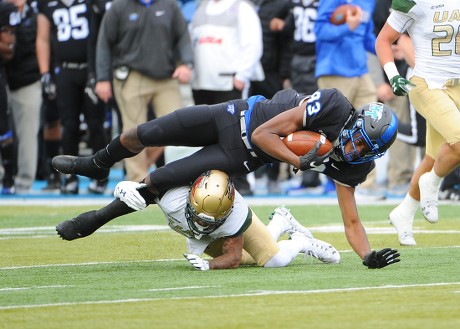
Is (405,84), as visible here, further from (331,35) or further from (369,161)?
(331,35)

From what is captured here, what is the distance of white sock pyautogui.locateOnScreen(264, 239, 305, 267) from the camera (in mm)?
7973

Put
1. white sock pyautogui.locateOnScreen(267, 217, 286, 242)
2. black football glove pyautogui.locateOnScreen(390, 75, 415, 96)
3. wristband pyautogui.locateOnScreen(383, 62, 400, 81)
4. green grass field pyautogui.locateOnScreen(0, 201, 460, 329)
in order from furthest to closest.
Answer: wristband pyautogui.locateOnScreen(383, 62, 400, 81) → black football glove pyautogui.locateOnScreen(390, 75, 415, 96) → white sock pyautogui.locateOnScreen(267, 217, 286, 242) → green grass field pyautogui.locateOnScreen(0, 201, 460, 329)

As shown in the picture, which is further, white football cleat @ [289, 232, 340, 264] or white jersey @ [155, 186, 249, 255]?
white football cleat @ [289, 232, 340, 264]

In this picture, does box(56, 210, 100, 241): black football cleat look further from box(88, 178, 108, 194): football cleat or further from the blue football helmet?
box(88, 178, 108, 194): football cleat

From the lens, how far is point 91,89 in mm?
14367

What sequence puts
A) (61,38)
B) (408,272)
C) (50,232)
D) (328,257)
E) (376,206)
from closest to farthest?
(408,272)
(328,257)
(50,232)
(376,206)
(61,38)

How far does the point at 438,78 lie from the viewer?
937cm

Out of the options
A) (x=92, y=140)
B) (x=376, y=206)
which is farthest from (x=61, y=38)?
(x=376, y=206)

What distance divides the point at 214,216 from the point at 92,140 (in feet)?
24.8

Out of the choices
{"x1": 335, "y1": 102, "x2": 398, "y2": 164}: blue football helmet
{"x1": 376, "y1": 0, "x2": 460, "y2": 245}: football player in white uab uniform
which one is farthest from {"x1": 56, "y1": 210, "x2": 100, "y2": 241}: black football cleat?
{"x1": 376, "y1": 0, "x2": 460, "y2": 245}: football player in white uab uniform

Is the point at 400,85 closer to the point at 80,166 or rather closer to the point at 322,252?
the point at 322,252

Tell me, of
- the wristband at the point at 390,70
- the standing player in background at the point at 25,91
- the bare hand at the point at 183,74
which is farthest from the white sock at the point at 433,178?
the standing player in background at the point at 25,91

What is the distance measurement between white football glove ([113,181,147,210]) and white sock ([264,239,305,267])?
2.99 feet

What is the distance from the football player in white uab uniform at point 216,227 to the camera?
7.56 m
